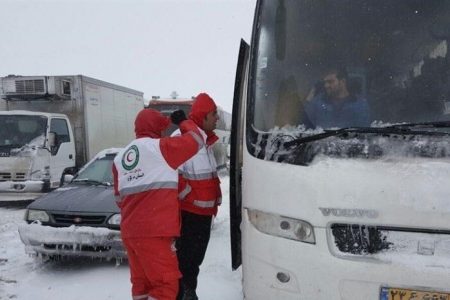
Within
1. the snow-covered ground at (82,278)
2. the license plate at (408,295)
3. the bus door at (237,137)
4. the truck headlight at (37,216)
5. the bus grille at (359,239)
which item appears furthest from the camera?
the truck headlight at (37,216)

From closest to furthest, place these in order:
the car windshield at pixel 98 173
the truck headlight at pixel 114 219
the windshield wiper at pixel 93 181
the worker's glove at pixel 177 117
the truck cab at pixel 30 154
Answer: the worker's glove at pixel 177 117 → the truck headlight at pixel 114 219 → the windshield wiper at pixel 93 181 → the car windshield at pixel 98 173 → the truck cab at pixel 30 154

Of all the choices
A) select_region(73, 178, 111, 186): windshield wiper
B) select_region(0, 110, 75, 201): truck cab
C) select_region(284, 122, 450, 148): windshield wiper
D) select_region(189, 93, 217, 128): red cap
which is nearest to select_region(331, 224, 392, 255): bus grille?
select_region(284, 122, 450, 148): windshield wiper

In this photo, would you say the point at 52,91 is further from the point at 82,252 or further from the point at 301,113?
the point at 301,113

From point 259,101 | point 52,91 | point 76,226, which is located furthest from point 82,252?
point 52,91

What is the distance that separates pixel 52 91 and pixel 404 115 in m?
10.7

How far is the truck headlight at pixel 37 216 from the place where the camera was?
18.3ft

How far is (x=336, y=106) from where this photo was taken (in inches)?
113

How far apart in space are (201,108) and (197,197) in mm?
749

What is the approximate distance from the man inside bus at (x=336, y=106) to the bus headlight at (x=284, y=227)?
61 cm

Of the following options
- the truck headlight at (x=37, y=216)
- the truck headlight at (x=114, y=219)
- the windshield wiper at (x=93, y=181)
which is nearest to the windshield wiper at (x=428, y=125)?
the truck headlight at (x=114, y=219)

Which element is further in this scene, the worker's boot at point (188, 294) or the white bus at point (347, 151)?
the worker's boot at point (188, 294)

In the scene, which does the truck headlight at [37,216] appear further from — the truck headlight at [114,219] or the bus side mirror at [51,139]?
the bus side mirror at [51,139]

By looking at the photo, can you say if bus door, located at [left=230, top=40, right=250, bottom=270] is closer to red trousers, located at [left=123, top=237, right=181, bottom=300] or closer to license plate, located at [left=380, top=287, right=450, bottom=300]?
red trousers, located at [left=123, top=237, right=181, bottom=300]

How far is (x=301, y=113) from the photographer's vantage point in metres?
2.90
